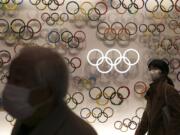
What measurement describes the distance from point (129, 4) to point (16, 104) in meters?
4.85

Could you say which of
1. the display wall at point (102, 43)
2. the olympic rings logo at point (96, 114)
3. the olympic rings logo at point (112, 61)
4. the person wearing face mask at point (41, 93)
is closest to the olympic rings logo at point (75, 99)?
the display wall at point (102, 43)

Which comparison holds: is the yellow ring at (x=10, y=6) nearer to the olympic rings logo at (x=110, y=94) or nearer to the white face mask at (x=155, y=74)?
the olympic rings logo at (x=110, y=94)

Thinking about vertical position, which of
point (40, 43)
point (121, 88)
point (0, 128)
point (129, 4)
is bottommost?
point (0, 128)

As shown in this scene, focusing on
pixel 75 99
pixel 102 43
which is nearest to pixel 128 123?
pixel 75 99

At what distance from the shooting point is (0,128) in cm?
666

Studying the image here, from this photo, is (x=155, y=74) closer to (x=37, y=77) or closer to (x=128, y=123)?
(x=128, y=123)

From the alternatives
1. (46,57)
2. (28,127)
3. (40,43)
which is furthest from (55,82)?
(40,43)

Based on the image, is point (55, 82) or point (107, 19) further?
point (107, 19)

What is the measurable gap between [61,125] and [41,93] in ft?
0.62

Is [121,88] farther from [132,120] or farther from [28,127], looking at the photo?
[28,127]

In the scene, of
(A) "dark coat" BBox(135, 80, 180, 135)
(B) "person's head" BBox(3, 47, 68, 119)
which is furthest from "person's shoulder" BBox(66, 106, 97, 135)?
(A) "dark coat" BBox(135, 80, 180, 135)

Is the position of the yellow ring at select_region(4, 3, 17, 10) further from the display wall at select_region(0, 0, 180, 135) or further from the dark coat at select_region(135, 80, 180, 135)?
the dark coat at select_region(135, 80, 180, 135)

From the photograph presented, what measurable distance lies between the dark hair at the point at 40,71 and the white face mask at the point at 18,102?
32 mm

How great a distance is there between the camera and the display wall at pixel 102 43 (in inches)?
264
